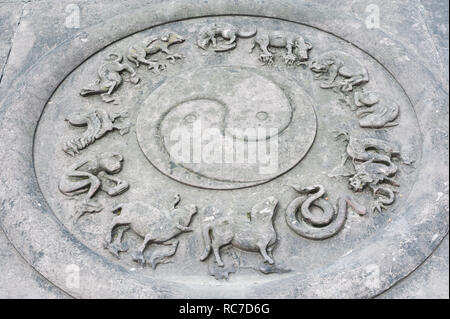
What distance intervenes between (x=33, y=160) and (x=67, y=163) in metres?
0.35

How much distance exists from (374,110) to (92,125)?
119 inches

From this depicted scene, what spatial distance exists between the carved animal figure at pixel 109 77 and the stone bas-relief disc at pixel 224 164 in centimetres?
2

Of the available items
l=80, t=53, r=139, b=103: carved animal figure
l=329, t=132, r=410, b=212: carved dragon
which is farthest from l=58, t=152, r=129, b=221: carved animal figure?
l=329, t=132, r=410, b=212: carved dragon

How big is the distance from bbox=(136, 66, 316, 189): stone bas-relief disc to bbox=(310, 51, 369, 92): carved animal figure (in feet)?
1.16

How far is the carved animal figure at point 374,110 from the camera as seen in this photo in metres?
5.53

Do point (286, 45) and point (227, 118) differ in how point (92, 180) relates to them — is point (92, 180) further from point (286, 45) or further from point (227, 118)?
point (286, 45)

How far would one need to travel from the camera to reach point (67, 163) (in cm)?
545

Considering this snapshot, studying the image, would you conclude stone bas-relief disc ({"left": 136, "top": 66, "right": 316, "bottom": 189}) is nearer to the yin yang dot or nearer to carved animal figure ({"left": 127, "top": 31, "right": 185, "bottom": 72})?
the yin yang dot

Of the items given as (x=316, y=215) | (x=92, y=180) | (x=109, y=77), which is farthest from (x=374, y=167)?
(x=109, y=77)

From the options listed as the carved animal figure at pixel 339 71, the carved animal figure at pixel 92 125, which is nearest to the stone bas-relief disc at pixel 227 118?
the carved animal figure at pixel 92 125

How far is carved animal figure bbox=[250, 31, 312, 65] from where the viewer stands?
20.3ft

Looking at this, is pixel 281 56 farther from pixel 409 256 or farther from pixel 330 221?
pixel 409 256

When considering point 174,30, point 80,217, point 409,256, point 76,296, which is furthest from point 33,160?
point 409,256

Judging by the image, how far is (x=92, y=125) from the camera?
566 centimetres
